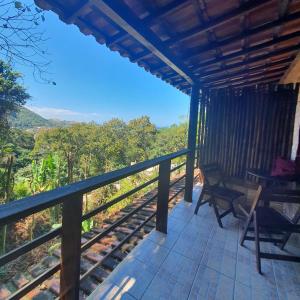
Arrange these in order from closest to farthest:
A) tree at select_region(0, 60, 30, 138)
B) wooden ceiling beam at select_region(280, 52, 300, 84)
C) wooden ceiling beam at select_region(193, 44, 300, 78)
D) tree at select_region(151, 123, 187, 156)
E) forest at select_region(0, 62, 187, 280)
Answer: wooden ceiling beam at select_region(193, 44, 300, 78)
wooden ceiling beam at select_region(280, 52, 300, 84)
tree at select_region(0, 60, 30, 138)
forest at select_region(0, 62, 187, 280)
tree at select_region(151, 123, 187, 156)

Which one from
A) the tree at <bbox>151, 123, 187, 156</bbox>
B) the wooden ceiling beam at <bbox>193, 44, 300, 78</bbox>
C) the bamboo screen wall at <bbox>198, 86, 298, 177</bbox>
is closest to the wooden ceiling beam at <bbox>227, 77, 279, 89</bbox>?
the bamboo screen wall at <bbox>198, 86, 298, 177</bbox>

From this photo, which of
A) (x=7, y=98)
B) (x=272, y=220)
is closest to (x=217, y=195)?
(x=272, y=220)

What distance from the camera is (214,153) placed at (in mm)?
4250

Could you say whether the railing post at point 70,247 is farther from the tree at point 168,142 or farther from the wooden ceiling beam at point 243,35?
the tree at point 168,142

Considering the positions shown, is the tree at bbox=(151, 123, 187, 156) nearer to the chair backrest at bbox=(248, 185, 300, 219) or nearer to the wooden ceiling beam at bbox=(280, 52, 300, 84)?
the wooden ceiling beam at bbox=(280, 52, 300, 84)

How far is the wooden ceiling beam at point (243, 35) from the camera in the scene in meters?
1.58

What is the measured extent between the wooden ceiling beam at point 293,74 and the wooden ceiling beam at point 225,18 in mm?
1331

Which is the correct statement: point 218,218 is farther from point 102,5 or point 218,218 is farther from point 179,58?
point 102,5

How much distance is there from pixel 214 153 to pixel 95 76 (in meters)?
44.6

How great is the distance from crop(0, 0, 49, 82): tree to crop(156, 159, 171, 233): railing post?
1.92 m

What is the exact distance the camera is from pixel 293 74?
290cm

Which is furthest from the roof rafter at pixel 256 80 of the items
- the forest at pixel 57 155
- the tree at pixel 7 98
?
the tree at pixel 7 98

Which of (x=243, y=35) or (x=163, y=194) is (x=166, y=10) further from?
(x=163, y=194)

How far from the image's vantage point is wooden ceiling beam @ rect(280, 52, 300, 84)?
2.47 meters
